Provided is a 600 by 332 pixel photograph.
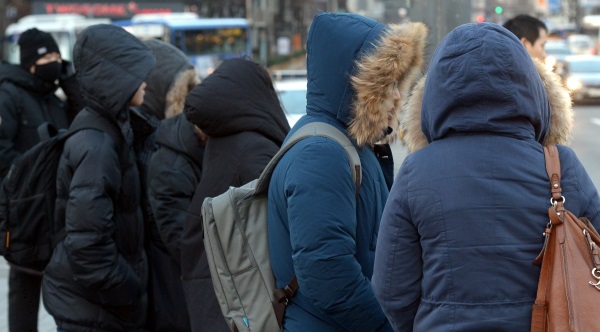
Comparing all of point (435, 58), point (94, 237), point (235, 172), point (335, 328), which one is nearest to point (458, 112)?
point (435, 58)

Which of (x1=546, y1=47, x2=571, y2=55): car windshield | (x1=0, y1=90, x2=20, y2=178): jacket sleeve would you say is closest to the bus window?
(x1=546, y1=47, x2=571, y2=55): car windshield

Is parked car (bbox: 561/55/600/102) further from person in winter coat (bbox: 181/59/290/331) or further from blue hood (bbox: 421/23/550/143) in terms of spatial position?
blue hood (bbox: 421/23/550/143)

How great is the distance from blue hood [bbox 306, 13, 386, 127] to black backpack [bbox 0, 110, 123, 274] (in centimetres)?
144

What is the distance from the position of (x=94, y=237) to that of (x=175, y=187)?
54 centimetres

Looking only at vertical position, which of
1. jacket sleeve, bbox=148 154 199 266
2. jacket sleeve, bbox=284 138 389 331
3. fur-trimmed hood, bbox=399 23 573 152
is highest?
fur-trimmed hood, bbox=399 23 573 152

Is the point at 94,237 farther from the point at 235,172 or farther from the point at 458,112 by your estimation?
the point at 458,112

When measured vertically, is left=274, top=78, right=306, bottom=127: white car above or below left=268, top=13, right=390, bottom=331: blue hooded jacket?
below

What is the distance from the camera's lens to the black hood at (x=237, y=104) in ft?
12.3

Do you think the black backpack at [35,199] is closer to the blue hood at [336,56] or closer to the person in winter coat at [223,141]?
the person in winter coat at [223,141]

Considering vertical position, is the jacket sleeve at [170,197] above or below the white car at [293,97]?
above

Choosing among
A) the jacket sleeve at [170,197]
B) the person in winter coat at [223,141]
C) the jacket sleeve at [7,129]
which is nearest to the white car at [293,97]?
Result: the jacket sleeve at [7,129]

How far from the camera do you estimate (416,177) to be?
7.85 ft

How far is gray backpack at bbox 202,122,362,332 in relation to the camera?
3.04 meters

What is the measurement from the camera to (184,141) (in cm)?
443
